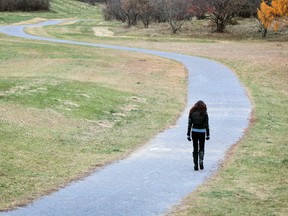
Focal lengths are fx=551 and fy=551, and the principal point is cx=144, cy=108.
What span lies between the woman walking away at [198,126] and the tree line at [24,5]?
101 m

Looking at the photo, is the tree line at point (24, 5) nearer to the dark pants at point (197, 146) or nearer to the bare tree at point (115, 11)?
the bare tree at point (115, 11)

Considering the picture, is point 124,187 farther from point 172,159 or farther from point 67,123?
point 67,123

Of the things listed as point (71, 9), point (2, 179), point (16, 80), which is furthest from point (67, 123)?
point (71, 9)

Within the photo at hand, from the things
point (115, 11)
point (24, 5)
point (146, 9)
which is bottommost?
point (115, 11)

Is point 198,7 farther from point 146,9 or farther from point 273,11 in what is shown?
point 273,11

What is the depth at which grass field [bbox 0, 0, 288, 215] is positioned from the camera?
1170 centimetres

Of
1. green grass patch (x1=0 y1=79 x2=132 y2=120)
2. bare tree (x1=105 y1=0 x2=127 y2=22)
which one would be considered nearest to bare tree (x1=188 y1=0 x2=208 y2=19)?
bare tree (x1=105 y1=0 x2=127 y2=22)

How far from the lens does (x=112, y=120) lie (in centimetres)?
2056

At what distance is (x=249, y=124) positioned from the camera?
2023 centimetres

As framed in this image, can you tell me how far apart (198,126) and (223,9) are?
5696cm

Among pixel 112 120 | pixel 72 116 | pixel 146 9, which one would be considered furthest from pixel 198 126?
pixel 146 9

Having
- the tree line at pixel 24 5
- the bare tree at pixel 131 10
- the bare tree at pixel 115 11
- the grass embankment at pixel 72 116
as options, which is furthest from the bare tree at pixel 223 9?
the tree line at pixel 24 5

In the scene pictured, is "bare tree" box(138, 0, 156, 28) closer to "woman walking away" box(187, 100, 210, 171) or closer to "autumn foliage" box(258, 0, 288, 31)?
"autumn foliage" box(258, 0, 288, 31)

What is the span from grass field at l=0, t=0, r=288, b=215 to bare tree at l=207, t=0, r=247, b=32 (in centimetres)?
2098
